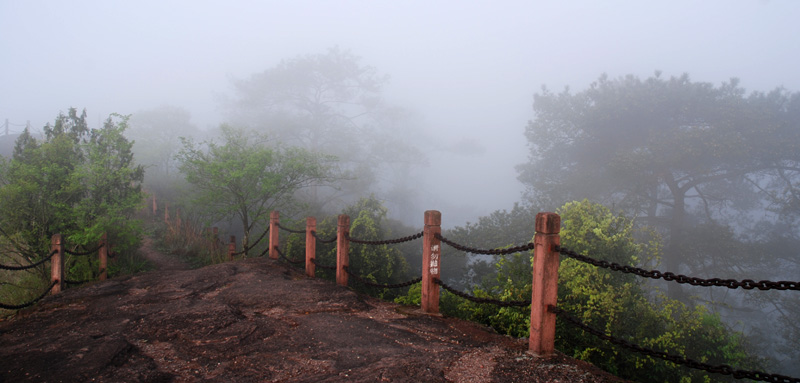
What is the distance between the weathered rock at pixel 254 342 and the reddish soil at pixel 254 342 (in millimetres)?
12

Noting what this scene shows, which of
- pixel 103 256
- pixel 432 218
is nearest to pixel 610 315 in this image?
pixel 432 218

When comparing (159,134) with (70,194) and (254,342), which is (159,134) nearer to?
(70,194)

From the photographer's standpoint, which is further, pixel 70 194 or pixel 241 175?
pixel 241 175

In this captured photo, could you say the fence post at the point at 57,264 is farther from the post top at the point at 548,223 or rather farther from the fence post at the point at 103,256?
the post top at the point at 548,223

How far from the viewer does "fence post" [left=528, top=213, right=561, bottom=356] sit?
3.89 m

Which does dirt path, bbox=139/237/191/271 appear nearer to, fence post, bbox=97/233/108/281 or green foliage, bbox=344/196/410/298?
fence post, bbox=97/233/108/281

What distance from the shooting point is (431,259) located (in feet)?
18.2

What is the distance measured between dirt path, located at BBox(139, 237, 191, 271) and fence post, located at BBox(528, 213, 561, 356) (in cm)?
1064

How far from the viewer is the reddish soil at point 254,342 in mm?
3529

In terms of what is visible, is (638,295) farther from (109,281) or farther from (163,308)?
(109,281)


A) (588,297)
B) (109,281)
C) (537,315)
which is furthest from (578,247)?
(109,281)

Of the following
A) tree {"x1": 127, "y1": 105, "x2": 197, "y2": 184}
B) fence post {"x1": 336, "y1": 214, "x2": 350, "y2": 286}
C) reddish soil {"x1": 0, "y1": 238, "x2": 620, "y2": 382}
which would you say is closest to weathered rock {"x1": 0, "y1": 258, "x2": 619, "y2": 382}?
reddish soil {"x1": 0, "y1": 238, "x2": 620, "y2": 382}

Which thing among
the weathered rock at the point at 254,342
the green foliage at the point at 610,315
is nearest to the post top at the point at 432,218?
the green foliage at the point at 610,315

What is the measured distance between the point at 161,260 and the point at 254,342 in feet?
32.8
